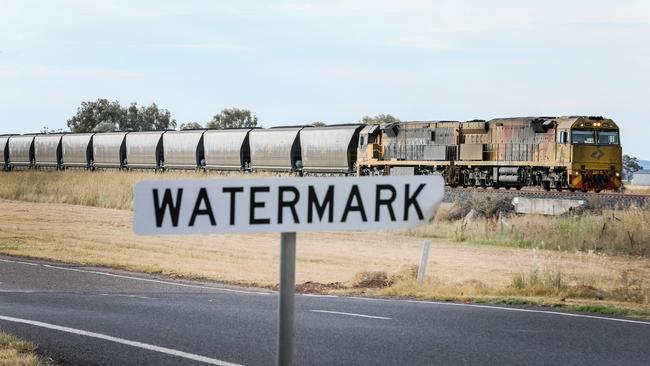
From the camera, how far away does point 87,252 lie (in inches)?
1101

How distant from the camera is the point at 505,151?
4184 centimetres

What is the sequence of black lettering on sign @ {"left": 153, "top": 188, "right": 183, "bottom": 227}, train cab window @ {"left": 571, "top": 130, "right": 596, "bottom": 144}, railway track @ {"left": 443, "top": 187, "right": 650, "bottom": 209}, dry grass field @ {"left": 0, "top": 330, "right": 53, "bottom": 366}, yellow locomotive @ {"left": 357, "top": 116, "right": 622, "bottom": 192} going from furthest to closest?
yellow locomotive @ {"left": 357, "top": 116, "right": 622, "bottom": 192}, train cab window @ {"left": 571, "top": 130, "right": 596, "bottom": 144}, railway track @ {"left": 443, "top": 187, "right": 650, "bottom": 209}, dry grass field @ {"left": 0, "top": 330, "right": 53, "bottom": 366}, black lettering on sign @ {"left": 153, "top": 188, "right": 183, "bottom": 227}

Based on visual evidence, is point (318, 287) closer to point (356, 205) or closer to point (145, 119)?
point (356, 205)

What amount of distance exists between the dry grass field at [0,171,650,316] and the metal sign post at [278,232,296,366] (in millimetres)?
11691

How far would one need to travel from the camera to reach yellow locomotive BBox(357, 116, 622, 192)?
39.1 m

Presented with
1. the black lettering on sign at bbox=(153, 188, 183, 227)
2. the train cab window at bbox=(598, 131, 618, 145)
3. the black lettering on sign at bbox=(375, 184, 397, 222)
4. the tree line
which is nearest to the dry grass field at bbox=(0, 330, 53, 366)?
the black lettering on sign at bbox=(153, 188, 183, 227)

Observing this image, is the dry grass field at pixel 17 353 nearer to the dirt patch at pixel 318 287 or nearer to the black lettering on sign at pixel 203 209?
the black lettering on sign at pixel 203 209

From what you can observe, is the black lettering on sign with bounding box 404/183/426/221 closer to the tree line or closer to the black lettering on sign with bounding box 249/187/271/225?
the black lettering on sign with bounding box 249/187/271/225

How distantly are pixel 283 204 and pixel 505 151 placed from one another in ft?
127

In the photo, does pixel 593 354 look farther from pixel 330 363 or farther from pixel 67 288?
pixel 67 288

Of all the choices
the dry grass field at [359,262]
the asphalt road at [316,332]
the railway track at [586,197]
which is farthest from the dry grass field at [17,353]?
the railway track at [586,197]

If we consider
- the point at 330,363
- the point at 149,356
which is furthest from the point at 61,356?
the point at 330,363

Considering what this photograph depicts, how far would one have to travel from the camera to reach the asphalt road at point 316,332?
32.0ft

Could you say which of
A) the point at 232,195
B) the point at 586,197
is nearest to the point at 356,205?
the point at 232,195
